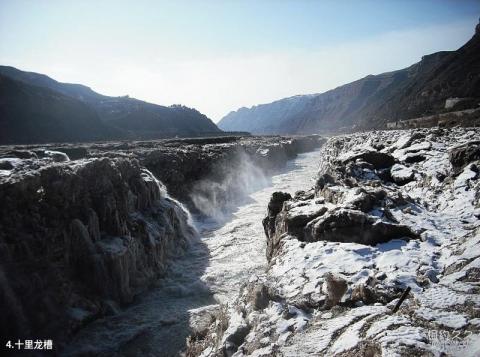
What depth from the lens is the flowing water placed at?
1239 centimetres

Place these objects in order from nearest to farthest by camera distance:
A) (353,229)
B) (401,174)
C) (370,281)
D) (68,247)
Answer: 1. (370,281)
2. (353,229)
3. (68,247)
4. (401,174)

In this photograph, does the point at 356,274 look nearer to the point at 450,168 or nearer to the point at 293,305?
the point at 293,305

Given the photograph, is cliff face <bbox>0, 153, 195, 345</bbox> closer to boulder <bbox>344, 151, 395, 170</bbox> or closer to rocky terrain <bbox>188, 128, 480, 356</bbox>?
rocky terrain <bbox>188, 128, 480, 356</bbox>

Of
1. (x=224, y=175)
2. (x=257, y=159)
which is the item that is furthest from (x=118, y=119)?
(x=224, y=175)

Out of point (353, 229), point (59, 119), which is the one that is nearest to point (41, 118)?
point (59, 119)

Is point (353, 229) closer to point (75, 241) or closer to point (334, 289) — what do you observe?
point (334, 289)

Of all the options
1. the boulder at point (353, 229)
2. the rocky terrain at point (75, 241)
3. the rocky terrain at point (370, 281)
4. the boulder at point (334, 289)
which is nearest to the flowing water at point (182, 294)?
the rocky terrain at point (75, 241)

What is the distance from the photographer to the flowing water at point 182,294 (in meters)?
12.4

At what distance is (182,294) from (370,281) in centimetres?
1041

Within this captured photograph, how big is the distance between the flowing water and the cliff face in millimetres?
686

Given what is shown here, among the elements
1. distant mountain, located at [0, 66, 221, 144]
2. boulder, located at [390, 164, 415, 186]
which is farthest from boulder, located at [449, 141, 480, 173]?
distant mountain, located at [0, 66, 221, 144]

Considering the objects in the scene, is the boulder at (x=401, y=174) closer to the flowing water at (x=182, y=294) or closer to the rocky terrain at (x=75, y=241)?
the flowing water at (x=182, y=294)

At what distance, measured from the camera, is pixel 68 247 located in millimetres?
13922

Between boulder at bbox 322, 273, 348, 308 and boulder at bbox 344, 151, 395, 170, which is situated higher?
boulder at bbox 344, 151, 395, 170
